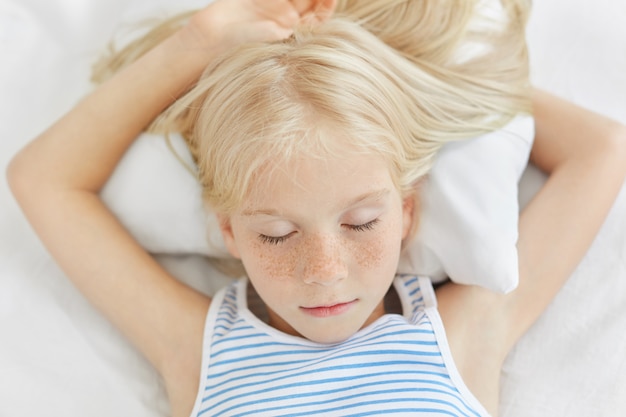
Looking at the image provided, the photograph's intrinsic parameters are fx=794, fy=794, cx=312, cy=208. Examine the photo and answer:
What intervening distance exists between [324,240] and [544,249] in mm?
378

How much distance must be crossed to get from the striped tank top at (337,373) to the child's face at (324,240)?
0.14 feet

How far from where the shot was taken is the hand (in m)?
1.18

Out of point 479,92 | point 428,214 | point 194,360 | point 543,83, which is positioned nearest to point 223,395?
point 194,360

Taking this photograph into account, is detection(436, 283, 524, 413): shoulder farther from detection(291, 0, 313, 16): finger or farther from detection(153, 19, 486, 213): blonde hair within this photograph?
detection(291, 0, 313, 16): finger

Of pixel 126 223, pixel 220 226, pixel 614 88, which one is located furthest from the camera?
pixel 614 88

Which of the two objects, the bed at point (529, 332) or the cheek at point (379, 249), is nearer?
the cheek at point (379, 249)

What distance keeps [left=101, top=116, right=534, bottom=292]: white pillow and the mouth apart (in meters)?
0.18

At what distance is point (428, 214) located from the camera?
46.4 inches

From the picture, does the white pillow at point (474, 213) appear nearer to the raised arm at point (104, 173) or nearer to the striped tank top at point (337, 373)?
the striped tank top at point (337, 373)

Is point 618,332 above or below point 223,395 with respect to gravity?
below

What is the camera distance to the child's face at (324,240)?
992mm

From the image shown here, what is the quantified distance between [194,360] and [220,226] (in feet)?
0.67

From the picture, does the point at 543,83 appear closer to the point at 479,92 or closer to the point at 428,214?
the point at 479,92

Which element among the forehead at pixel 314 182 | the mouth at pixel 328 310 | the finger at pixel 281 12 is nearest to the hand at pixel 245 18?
the finger at pixel 281 12
